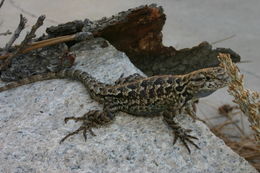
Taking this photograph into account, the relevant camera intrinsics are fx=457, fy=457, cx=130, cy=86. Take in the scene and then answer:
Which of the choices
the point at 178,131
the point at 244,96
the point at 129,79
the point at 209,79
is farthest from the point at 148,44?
the point at 244,96

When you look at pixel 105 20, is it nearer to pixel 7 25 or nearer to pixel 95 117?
pixel 95 117

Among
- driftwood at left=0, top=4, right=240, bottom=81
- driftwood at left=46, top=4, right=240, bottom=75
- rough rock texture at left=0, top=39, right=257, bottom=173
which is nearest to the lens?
rough rock texture at left=0, top=39, right=257, bottom=173

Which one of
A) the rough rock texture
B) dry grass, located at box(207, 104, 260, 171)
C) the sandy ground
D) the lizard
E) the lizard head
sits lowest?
dry grass, located at box(207, 104, 260, 171)

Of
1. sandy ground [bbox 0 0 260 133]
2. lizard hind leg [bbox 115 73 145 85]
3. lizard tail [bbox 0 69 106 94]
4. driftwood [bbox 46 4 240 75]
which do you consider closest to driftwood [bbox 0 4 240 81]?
driftwood [bbox 46 4 240 75]

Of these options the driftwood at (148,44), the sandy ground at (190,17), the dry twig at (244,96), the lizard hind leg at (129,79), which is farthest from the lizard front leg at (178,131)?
the sandy ground at (190,17)

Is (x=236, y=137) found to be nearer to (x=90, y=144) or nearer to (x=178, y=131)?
(x=178, y=131)

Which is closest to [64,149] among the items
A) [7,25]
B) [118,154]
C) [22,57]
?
[118,154]

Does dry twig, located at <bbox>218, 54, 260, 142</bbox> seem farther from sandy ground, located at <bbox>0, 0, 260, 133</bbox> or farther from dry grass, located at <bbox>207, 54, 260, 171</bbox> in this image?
sandy ground, located at <bbox>0, 0, 260, 133</bbox>
